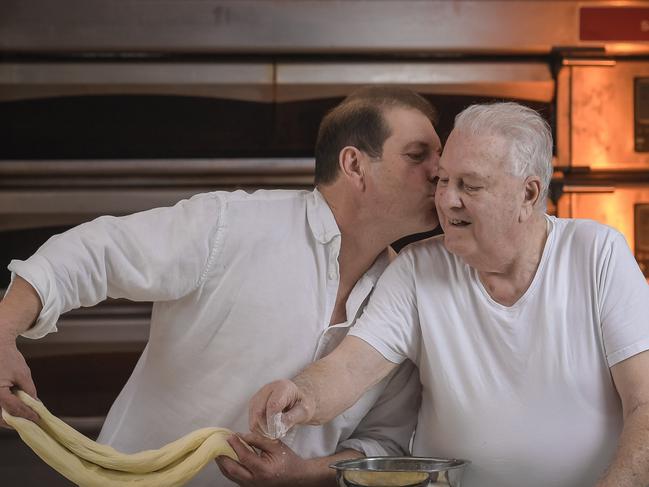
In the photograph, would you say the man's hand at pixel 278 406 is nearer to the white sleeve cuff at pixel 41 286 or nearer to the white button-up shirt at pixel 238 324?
the white button-up shirt at pixel 238 324

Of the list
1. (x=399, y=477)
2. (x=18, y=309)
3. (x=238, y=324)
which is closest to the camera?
(x=399, y=477)

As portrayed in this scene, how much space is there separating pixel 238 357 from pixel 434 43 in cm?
110

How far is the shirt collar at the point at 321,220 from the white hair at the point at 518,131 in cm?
33

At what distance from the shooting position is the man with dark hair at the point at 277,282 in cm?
166

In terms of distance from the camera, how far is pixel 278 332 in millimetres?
1729

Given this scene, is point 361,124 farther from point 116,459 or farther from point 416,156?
point 116,459

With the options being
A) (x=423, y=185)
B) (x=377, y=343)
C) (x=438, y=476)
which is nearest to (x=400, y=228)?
(x=423, y=185)

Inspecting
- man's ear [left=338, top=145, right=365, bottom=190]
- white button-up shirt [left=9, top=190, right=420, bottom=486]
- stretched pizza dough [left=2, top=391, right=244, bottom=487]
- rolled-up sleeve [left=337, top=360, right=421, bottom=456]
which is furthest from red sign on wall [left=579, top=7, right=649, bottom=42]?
stretched pizza dough [left=2, top=391, right=244, bottom=487]

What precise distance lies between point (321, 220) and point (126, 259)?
40cm

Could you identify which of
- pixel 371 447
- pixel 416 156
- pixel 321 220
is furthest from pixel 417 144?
pixel 371 447

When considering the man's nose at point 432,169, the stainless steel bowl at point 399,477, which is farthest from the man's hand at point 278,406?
the man's nose at point 432,169

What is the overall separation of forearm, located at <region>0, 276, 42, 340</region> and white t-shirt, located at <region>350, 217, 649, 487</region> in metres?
0.56

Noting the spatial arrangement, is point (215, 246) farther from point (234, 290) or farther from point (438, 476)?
point (438, 476)

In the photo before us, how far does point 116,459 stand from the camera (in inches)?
56.0
